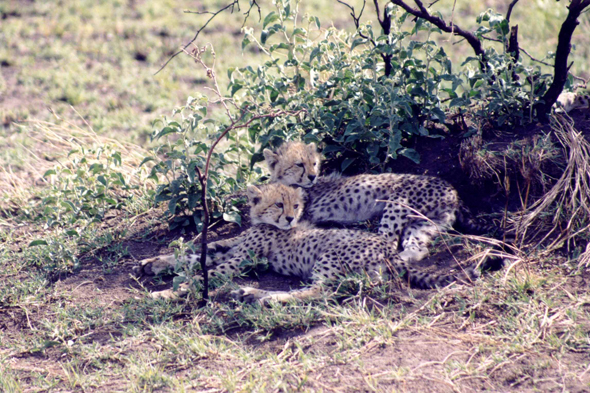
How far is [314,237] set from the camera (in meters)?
4.32

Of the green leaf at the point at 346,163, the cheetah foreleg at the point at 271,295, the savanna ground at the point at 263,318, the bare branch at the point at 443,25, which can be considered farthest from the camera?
the green leaf at the point at 346,163

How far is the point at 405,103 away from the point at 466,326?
1.95 metres

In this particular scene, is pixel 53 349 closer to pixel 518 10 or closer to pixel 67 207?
pixel 67 207

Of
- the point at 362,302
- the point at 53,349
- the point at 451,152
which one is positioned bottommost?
the point at 53,349

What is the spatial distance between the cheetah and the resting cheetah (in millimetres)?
266

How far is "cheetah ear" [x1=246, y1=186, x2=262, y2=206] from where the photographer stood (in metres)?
4.57

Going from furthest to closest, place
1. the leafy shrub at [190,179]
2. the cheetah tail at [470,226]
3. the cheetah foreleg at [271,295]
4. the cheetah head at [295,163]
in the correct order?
the cheetah head at [295,163] → the leafy shrub at [190,179] → the cheetah tail at [470,226] → the cheetah foreleg at [271,295]

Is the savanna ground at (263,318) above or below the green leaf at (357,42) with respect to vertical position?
below

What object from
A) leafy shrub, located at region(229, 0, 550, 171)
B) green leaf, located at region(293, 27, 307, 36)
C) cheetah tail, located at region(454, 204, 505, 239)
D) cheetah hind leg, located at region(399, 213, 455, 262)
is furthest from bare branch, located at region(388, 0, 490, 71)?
cheetah hind leg, located at region(399, 213, 455, 262)

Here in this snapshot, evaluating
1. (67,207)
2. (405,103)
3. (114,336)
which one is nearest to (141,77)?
(67,207)

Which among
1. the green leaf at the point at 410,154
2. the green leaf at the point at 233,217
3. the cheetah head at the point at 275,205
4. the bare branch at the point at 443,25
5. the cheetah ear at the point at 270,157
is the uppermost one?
the bare branch at the point at 443,25

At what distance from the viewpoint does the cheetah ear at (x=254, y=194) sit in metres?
4.57

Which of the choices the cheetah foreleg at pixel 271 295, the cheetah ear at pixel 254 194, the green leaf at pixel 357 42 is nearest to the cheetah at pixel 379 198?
the cheetah ear at pixel 254 194

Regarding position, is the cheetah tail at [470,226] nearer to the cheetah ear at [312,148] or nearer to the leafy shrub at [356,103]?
the leafy shrub at [356,103]
